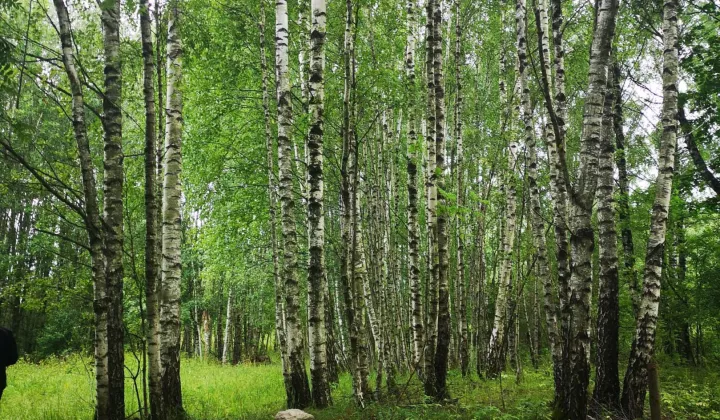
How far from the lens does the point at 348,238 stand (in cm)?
823

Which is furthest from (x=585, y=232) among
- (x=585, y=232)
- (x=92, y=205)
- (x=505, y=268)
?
(x=505, y=268)

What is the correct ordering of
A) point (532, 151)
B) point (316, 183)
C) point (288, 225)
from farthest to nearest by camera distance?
1. point (532, 151)
2. point (288, 225)
3. point (316, 183)

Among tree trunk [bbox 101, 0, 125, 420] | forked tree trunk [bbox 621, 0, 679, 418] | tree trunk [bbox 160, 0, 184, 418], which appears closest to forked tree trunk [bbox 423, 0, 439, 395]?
forked tree trunk [bbox 621, 0, 679, 418]

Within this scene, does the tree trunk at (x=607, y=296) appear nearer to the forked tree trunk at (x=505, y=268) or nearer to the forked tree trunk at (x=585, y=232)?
the forked tree trunk at (x=585, y=232)

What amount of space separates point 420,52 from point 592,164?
9.15m

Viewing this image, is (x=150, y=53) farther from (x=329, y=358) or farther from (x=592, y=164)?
(x=329, y=358)

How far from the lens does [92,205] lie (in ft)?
16.5

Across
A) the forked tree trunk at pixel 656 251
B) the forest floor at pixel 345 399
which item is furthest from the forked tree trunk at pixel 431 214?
the forked tree trunk at pixel 656 251

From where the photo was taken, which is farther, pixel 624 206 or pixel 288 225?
pixel 624 206

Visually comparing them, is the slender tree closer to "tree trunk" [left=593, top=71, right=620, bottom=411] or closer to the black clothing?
"tree trunk" [left=593, top=71, right=620, bottom=411]

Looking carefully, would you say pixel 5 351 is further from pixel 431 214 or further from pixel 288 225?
pixel 431 214

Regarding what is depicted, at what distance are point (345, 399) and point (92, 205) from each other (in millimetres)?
5673

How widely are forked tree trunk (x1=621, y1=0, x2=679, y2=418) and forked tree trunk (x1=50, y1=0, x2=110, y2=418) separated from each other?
6.89 meters

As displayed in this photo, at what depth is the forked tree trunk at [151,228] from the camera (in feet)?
20.8
